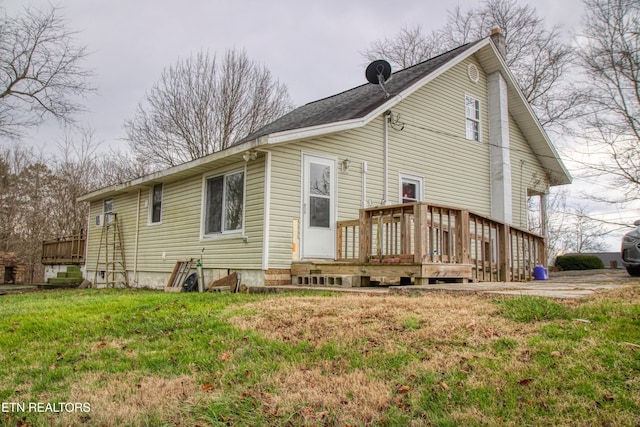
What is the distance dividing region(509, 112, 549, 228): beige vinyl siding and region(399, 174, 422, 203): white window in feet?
13.5

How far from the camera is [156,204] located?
12852mm

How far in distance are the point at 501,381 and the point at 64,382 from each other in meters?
3.10

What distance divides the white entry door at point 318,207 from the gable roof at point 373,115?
86cm

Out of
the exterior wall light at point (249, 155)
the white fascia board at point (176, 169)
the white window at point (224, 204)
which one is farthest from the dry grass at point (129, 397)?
the white window at point (224, 204)

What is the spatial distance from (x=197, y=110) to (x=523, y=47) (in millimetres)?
14681

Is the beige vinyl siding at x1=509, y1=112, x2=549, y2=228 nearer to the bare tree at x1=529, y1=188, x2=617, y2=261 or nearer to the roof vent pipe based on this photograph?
the roof vent pipe

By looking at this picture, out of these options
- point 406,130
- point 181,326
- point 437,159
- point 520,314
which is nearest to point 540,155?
point 437,159

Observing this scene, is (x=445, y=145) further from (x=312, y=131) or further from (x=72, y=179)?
(x=72, y=179)

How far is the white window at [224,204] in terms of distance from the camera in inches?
383

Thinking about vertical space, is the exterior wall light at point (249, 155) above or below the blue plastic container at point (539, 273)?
above

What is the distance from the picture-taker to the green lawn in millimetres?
2729

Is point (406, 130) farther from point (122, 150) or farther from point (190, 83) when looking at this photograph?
point (122, 150)

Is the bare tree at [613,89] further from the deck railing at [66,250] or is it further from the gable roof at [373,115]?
the deck railing at [66,250]

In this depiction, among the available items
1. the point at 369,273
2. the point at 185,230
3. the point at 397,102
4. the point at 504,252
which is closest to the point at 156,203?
the point at 185,230
